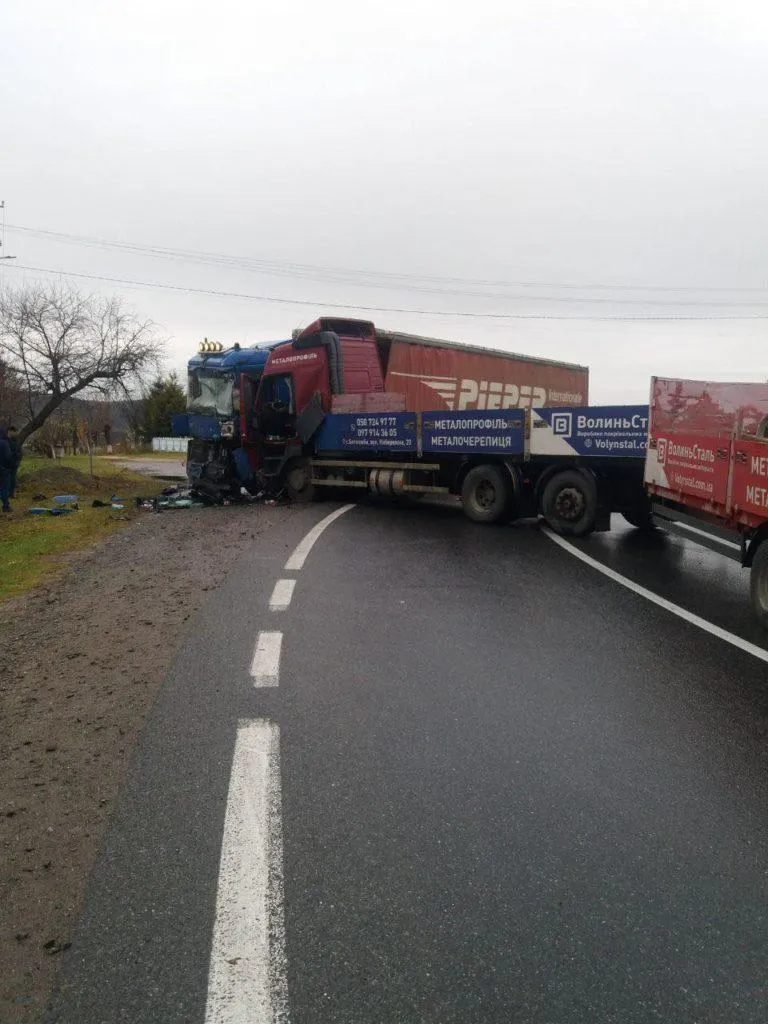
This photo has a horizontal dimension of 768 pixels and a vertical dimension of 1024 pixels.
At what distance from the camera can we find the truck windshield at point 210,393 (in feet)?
62.6

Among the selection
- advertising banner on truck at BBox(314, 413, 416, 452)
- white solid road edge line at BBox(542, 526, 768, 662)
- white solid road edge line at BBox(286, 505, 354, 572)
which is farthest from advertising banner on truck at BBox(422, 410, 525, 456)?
white solid road edge line at BBox(542, 526, 768, 662)

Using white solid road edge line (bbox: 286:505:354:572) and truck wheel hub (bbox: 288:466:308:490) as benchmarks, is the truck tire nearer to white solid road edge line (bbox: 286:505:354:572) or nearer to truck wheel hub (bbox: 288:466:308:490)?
white solid road edge line (bbox: 286:505:354:572)

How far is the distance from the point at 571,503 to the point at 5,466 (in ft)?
43.8

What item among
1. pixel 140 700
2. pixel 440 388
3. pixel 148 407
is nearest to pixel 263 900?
pixel 140 700

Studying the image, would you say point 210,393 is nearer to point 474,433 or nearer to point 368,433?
point 368,433

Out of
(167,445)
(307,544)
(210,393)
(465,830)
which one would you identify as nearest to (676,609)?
(465,830)

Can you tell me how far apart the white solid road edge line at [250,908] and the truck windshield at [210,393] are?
16.0m

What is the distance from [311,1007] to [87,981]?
0.70 metres

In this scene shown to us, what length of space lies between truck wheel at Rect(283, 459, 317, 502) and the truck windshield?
7.99 feet

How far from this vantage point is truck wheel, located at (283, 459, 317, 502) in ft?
57.2

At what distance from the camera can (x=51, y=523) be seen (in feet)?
51.9

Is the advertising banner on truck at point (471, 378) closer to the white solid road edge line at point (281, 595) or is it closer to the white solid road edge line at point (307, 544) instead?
the white solid road edge line at point (307, 544)

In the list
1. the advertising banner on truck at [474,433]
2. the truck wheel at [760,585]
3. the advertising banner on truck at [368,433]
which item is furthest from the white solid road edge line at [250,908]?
the advertising banner on truck at [368,433]

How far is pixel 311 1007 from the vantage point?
229 cm
